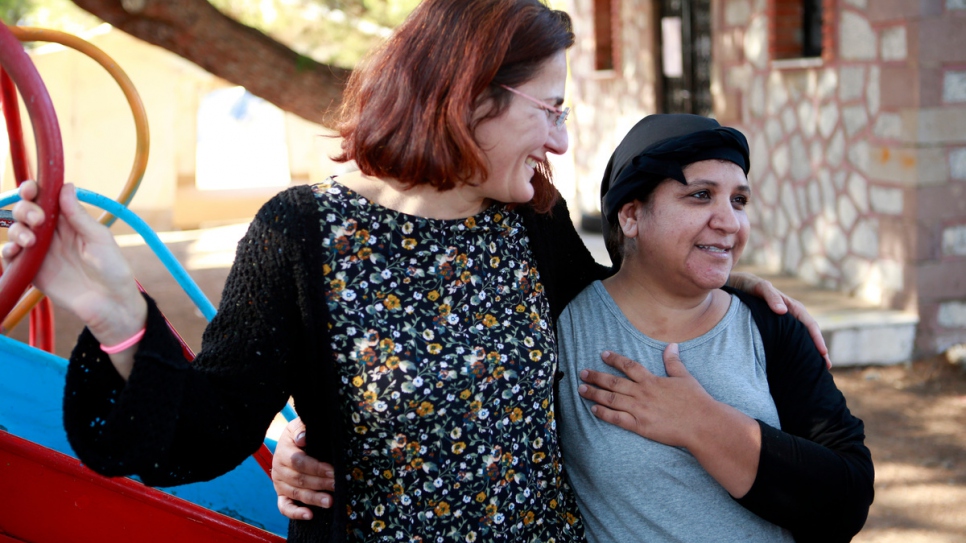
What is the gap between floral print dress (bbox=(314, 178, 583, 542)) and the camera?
1.53 metres

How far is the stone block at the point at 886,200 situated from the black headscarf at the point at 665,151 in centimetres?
419

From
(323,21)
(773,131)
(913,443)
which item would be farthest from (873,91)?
(323,21)

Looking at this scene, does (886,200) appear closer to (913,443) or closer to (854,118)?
(854,118)

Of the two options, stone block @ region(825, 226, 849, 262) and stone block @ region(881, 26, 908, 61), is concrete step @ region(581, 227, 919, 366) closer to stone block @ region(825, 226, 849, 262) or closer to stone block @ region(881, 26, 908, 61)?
stone block @ region(825, 226, 849, 262)

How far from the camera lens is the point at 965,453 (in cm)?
449

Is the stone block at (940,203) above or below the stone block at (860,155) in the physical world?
below

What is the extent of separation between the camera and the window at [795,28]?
6688mm

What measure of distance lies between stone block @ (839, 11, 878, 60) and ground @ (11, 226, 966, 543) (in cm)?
193

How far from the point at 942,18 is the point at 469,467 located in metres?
4.82

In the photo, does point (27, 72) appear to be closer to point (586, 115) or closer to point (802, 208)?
point (802, 208)

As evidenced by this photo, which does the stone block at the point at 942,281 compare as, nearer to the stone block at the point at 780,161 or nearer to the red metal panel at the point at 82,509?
the stone block at the point at 780,161

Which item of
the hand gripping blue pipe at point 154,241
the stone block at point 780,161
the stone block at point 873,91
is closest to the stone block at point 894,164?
the stone block at point 873,91

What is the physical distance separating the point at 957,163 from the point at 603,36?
5308 mm

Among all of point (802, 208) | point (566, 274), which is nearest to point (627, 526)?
point (566, 274)
